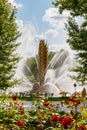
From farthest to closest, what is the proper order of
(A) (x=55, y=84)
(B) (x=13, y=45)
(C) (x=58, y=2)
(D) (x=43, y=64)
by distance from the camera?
(A) (x=55, y=84)
(B) (x=13, y=45)
(C) (x=58, y=2)
(D) (x=43, y=64)

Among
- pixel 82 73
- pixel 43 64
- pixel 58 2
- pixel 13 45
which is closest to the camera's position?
pixel 43 64

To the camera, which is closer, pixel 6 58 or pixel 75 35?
pixel 75 35

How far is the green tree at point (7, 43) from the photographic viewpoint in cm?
3219

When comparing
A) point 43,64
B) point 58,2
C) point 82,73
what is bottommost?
point 43,64

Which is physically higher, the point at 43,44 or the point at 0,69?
the point at 0,69

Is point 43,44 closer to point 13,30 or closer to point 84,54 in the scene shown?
point 84,54

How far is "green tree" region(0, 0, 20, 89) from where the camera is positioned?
3219cm

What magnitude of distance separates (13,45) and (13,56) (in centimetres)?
136

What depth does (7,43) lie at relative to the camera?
108ft

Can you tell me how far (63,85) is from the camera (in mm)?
47531

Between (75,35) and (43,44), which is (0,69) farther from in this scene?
(43,44)

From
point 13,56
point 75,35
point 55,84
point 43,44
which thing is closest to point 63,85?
point 55,84

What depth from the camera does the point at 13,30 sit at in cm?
3331

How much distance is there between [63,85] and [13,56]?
48.4ft
